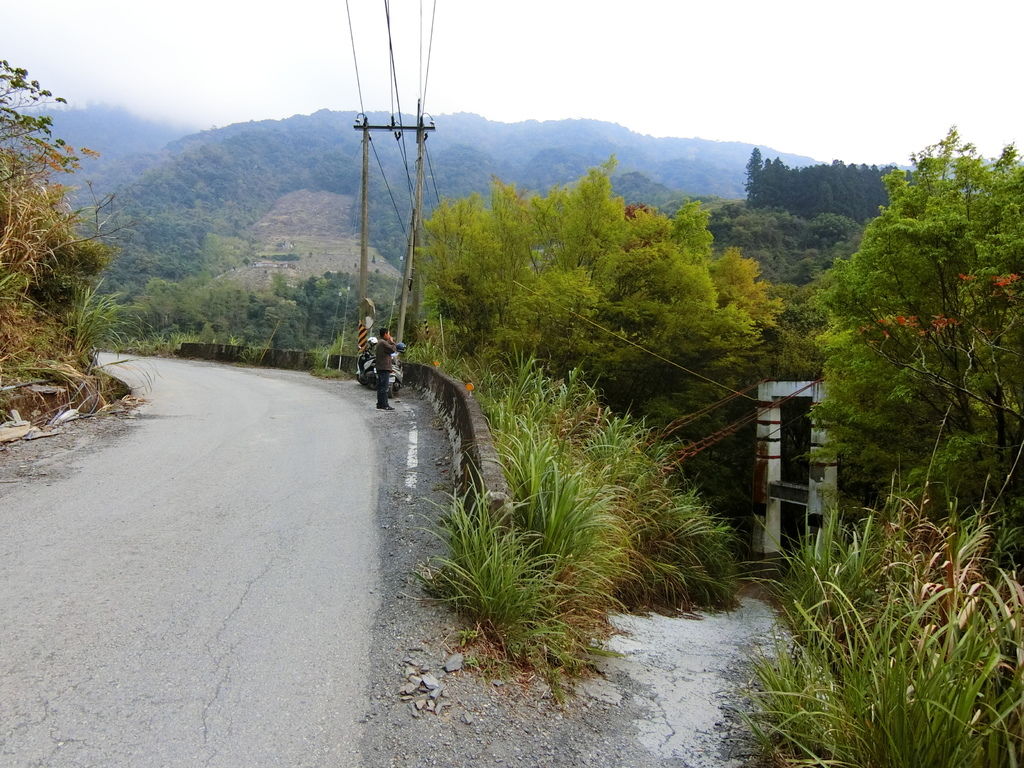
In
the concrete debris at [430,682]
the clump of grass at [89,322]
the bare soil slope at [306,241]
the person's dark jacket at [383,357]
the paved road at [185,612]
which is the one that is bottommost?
the concrete debris at [430,682]

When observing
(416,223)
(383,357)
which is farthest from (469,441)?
(416,223)

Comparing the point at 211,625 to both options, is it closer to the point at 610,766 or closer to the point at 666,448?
the point at 610,766

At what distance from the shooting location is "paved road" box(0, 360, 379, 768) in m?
2.88

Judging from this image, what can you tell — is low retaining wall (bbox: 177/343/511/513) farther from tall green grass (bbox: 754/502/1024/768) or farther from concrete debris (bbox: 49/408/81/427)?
concrete debris (bbox: 49/408/81/427)

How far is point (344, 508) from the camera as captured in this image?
616cm

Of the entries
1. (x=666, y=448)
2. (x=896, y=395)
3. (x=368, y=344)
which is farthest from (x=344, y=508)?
(x=368, y=344)

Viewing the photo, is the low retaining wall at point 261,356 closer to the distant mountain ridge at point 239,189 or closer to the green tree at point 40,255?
the distant mountain ridge at point 239,189

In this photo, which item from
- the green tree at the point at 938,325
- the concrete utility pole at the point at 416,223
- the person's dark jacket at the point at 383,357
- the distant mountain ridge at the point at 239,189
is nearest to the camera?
the green tree at the point at 938,325

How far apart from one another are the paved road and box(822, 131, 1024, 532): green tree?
7.19 metres

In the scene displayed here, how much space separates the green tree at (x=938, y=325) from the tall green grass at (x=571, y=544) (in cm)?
331

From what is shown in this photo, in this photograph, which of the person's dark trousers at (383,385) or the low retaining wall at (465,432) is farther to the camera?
the person's dark trousers at (383,385)

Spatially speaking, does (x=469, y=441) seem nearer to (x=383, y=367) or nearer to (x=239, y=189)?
(x=383, y=367)

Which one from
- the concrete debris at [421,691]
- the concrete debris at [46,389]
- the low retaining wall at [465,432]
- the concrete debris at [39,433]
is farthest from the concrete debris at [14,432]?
the concrete debris at [421,691]

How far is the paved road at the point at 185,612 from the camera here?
2881mm
